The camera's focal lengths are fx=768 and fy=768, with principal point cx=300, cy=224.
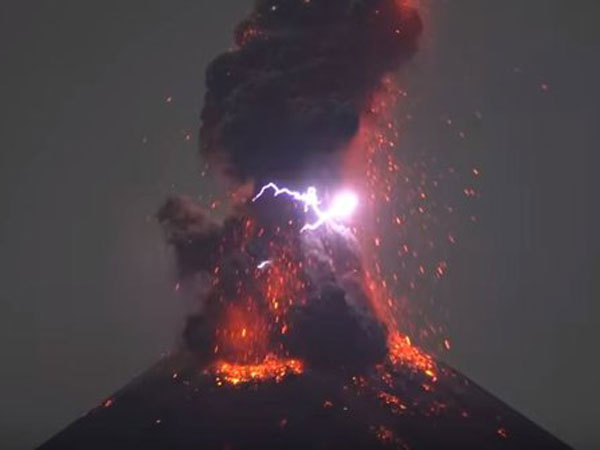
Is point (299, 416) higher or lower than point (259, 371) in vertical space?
lower

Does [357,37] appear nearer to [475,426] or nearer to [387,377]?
[387,377]

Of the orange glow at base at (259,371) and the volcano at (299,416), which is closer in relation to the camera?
the volcano at (299,416)

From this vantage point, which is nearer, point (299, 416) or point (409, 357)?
point (299, 416)

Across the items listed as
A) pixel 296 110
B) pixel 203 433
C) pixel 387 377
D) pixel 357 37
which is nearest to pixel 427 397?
pixel 387 377

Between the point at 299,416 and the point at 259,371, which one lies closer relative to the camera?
the point at 299,416
